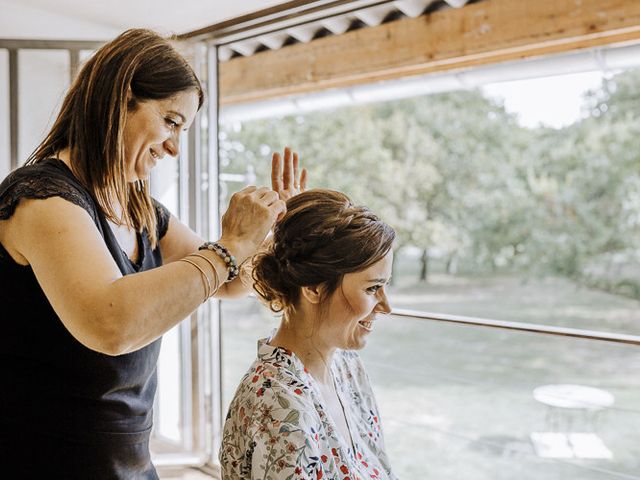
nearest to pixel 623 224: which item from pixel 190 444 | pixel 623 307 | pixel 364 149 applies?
pixel 623 307

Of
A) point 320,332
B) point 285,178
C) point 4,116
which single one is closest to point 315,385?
point 320,332

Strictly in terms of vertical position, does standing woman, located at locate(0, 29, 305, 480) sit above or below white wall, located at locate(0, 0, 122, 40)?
below

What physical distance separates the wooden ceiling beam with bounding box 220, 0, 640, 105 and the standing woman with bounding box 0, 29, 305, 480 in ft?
7.11

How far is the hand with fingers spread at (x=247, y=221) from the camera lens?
1.18 meters

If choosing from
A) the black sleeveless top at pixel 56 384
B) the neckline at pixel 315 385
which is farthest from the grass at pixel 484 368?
the black sleeveless top at pixel 56 384

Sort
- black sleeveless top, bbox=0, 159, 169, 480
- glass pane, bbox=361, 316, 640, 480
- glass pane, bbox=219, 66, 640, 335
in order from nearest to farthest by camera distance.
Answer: black sleeveless top, bbox=0, 159, 169, 480
glass pane, bbox=361, 316, 640, 480
glass pane, bbox=219, 66, 640, 335

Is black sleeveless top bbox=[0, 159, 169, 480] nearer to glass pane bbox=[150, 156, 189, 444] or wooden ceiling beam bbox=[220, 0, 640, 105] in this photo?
glass pane bbox=[150, 156, 189, 444]

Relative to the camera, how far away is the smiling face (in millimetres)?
1345

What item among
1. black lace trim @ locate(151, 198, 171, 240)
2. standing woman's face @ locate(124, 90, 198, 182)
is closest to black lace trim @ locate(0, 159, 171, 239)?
standing woman's face @ locate(124, 90, 198, 182)

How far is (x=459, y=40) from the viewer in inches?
129

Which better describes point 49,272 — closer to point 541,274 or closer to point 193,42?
point 193,42

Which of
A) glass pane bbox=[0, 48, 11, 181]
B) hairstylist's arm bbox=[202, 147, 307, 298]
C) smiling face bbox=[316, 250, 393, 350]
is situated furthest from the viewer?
glass pane bbox=[0, 48, 11, 181]

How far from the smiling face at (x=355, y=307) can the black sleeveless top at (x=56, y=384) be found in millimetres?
358

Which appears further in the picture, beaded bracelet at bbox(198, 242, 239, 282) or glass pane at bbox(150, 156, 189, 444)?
glass pane at bbox(150, 156, 189, 444)
